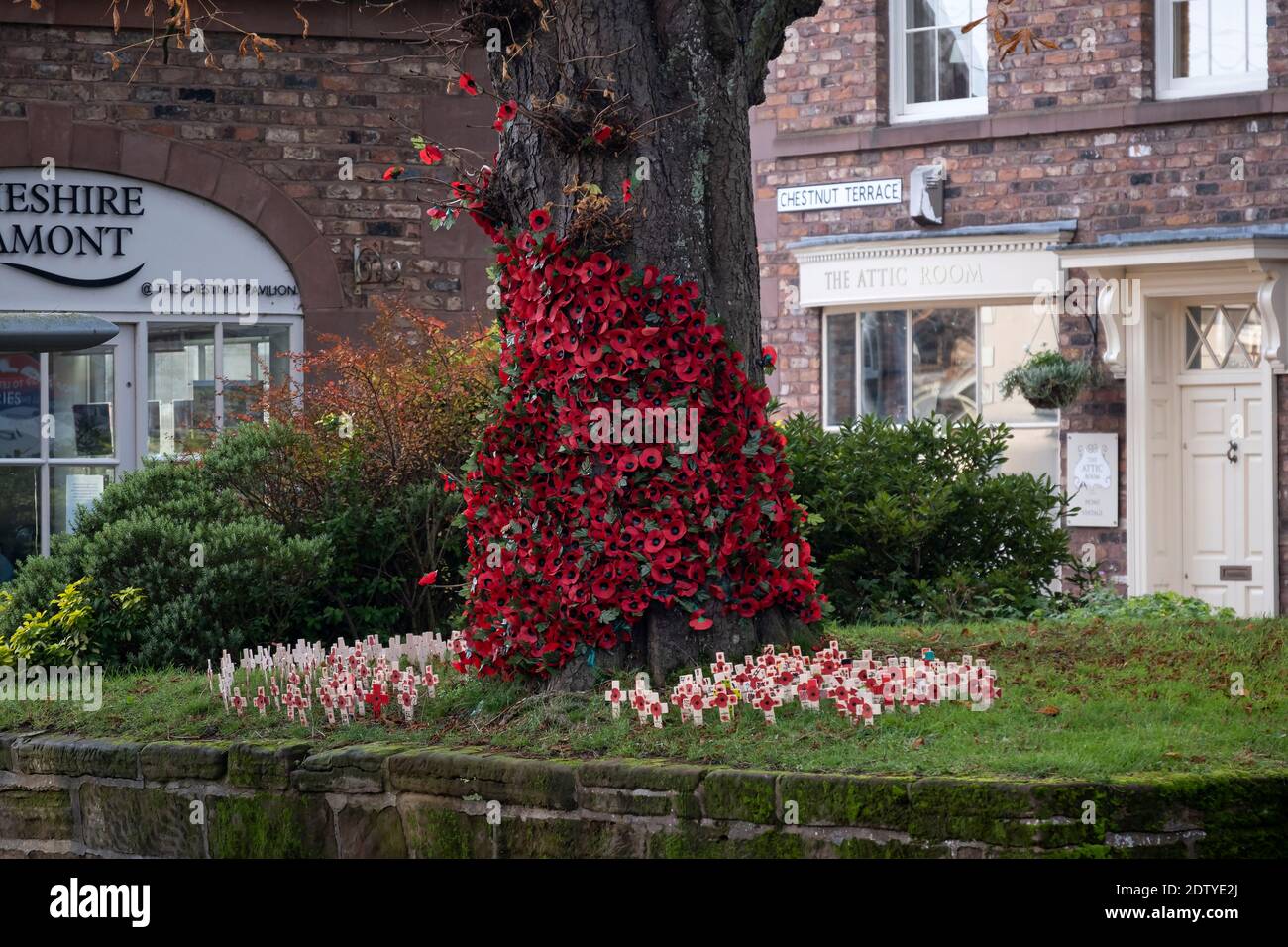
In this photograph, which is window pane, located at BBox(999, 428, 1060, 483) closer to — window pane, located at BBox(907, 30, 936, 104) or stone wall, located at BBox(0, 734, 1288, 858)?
window pane, located at BBox(907, 30, 936, 104)

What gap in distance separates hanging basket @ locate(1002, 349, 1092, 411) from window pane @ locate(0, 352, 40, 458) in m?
7.80

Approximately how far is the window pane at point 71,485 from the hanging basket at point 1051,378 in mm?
7348

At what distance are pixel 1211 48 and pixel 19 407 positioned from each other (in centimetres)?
977

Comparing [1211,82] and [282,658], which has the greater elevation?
[1211,82]

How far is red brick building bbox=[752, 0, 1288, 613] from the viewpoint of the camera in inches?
575

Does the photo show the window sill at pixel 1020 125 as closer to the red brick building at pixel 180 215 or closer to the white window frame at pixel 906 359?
the white window frame at pixel 906 359

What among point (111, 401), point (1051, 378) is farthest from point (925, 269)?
point (111, 401)

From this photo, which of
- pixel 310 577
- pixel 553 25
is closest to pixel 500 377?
pixel 553 25

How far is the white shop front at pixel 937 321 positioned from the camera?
15.5 meters

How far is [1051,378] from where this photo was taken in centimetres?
1491

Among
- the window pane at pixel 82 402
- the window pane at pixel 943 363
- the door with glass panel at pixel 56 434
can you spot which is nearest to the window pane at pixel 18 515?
the door with glass panel at pixel 56 434

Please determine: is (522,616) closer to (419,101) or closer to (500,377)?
(500,377)
